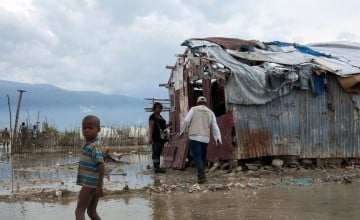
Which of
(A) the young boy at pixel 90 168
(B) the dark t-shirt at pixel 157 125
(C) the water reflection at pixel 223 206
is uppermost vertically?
(B) the dark t-shirt at pixel 157 125

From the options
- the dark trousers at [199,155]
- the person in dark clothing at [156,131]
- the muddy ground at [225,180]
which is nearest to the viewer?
the muddy ground at [225,180]

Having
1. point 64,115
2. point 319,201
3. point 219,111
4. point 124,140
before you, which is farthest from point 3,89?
point 319,201

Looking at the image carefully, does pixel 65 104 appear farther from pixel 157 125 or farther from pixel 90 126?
pixel 90 126

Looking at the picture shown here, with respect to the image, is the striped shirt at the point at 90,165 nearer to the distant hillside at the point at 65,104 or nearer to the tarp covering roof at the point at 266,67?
the tarp covering roof at the point at 266,67

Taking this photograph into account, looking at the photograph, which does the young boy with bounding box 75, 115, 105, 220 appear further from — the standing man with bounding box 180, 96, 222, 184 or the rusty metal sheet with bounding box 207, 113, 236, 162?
the rusty metal sheet with bounding box 207, 113, 236, 162

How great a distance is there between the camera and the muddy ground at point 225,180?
7.70m

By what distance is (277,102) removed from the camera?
437 inches

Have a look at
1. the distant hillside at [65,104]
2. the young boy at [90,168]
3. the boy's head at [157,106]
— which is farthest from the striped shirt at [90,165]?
the distant hillside at [65,104]

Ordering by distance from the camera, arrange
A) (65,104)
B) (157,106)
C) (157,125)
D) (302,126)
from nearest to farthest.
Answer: (157,106) → (157,125) → (302,126) → (65,104)

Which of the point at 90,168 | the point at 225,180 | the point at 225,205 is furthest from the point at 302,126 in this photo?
the point at 90,168

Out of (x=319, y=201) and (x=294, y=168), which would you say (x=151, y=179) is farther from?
(x=319, y=201)

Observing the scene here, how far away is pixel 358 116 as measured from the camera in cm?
1181

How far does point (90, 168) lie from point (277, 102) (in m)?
6.98

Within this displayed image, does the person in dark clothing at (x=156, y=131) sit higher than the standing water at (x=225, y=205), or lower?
higher
